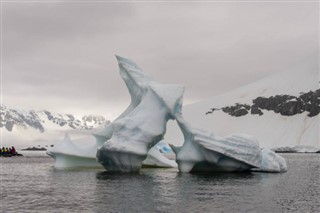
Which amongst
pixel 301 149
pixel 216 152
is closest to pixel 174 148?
pixel 216 152

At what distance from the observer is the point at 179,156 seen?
45969 mm

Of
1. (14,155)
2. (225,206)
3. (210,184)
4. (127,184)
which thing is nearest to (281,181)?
(210,184)

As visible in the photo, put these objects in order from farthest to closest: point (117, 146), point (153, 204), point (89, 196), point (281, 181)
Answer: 1. point (117, 146)
2. point (281, 181)
3. point (89, 196)
4. point (153, 204)

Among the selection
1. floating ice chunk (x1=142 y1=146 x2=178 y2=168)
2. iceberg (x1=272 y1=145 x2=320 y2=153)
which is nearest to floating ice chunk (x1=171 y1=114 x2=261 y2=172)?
floating ice chunk (x1=142 y1=146 x2=178 y2=168)

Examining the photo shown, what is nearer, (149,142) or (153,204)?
(153,204)

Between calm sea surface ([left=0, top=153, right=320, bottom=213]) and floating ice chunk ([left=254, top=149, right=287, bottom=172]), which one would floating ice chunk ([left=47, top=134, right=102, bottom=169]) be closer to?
calm sea surface ([left=0, top=153, right=320, bottom=213])

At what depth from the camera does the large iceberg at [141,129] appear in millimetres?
43000

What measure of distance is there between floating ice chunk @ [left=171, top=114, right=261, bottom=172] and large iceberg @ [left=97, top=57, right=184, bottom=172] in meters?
2.13

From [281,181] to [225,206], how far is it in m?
15.8

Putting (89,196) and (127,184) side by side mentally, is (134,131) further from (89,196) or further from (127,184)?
(89,196)

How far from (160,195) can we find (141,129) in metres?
14.6

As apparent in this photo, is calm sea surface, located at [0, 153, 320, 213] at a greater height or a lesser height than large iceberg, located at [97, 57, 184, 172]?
lesser

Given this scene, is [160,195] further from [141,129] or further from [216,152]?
[141,129]

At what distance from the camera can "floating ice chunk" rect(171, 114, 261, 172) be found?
141 ft
